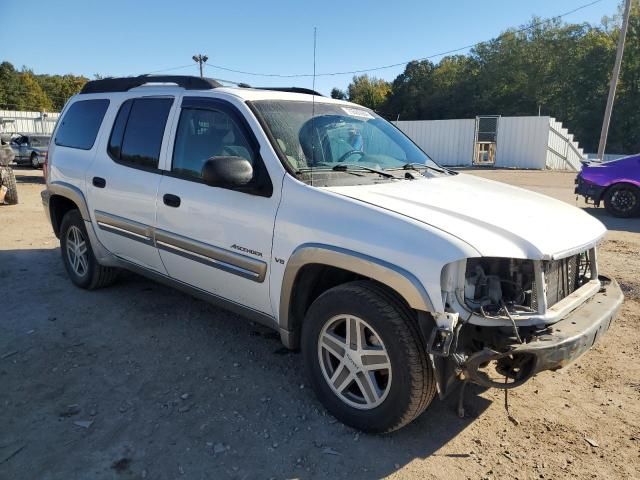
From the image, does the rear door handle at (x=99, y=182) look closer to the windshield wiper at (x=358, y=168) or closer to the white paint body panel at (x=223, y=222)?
the white paint body panel at (x=223, y=222)

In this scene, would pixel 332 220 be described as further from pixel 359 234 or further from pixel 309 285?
pixel 309 285

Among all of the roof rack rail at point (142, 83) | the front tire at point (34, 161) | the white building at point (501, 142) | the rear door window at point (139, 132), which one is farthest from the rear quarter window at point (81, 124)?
the white building at point (501, 142)

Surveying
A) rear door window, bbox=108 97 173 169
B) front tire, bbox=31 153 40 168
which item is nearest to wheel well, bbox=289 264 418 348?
rear door window, bbox=108 97 173 169

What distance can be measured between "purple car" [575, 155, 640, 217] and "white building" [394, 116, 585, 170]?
723 inches

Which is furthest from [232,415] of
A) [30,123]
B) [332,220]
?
[30,123]

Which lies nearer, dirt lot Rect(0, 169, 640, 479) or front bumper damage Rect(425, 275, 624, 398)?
front bumper damage Rect(425, 275, 624, 398)

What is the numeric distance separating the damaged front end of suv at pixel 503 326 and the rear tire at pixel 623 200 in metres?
9.38

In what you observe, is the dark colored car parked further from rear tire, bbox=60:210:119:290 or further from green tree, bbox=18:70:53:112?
green tree, bbox=18:70:53:112

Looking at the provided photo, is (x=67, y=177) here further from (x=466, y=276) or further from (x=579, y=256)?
(x=579, y=256)

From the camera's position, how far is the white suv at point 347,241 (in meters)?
2.53

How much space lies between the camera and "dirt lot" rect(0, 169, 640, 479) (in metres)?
2.68

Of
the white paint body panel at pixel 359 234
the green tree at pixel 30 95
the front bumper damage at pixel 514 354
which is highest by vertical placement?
the green tree at pixel 30 95

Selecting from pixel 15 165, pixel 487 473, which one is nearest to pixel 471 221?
pixel 487 473

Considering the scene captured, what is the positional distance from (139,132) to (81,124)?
1189 mm
